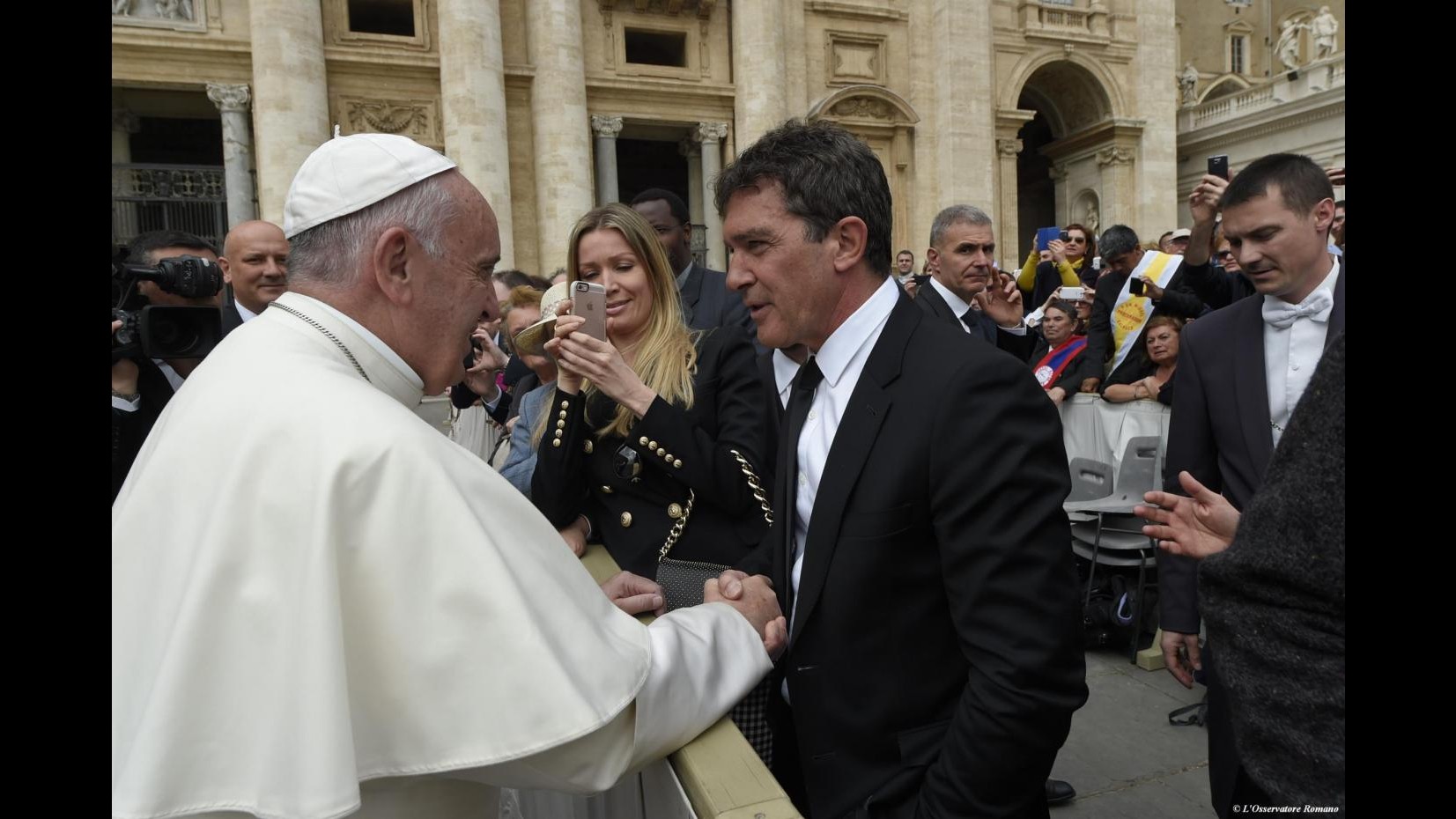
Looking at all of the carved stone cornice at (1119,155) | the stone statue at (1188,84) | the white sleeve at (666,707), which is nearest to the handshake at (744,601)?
the white sleeve at (666,707)

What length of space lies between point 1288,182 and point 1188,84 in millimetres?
32388

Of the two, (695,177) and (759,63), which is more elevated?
(759,63)

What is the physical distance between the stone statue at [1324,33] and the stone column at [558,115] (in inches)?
1019

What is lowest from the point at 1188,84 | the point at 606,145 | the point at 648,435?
the point at 648,435

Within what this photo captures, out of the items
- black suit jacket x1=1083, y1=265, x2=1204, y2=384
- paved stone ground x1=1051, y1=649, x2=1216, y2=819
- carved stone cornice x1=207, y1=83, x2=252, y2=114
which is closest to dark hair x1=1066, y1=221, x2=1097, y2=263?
black suit jacket x1=1083, y1=265, x2=1204, y2=384

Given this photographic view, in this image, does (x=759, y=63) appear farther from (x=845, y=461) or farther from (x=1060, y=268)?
(x=845, y=461)

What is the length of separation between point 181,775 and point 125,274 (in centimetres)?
233

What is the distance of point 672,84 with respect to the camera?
20.3 metres

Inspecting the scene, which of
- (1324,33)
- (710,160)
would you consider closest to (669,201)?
(710,160)

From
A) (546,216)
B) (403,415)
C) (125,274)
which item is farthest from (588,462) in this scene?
(546,216)

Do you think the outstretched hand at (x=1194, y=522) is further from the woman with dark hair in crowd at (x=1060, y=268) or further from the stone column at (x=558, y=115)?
the stone column at (x=558, y=115)

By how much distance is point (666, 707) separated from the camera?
57.1 inches

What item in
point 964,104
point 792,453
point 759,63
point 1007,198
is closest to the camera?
point 792,453

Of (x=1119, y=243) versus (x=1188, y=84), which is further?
(x=1188, y=84)
